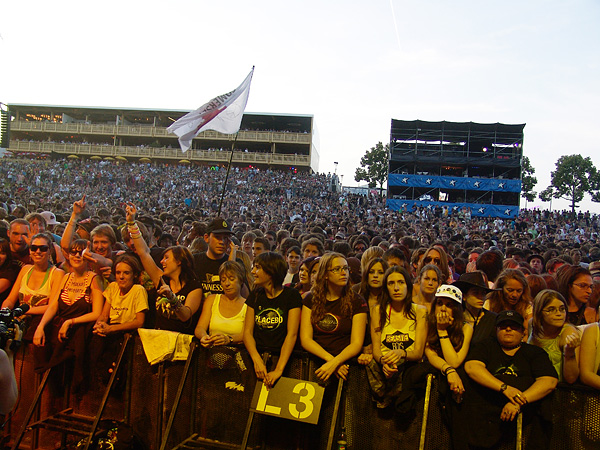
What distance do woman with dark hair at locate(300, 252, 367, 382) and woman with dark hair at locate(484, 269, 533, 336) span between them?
1.45 m

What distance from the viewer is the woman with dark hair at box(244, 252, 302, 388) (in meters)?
3.72

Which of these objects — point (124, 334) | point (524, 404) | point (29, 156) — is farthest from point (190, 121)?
point (29, 156)

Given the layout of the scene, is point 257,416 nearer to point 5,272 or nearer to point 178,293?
point 178,293

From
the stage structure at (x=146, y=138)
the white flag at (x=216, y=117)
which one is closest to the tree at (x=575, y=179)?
the stage structure at (x=146, y=138)

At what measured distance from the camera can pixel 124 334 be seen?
4273 millimetres

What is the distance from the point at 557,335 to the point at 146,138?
54.3 m

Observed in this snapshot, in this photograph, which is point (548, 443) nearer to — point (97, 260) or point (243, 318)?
point (243, 318)

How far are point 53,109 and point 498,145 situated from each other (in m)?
50.5

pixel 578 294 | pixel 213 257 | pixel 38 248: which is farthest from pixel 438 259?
pixel 38 248

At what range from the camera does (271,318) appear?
3812 millimetres

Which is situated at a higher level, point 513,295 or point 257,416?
point 513,295

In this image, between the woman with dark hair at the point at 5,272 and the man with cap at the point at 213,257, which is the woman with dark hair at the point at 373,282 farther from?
the woman with dark hair at the point at 5,272

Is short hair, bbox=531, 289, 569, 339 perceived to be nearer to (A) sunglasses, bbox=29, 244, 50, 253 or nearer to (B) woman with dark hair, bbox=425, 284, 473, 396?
(B) woman with dark hair, bbox=425, 284, 473, 396

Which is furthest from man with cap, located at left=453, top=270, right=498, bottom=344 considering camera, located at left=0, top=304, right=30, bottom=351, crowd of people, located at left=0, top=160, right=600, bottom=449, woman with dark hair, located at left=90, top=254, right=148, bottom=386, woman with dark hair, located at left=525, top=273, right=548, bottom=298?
camera, located at left=0, top=304, right=30, bottom=351
